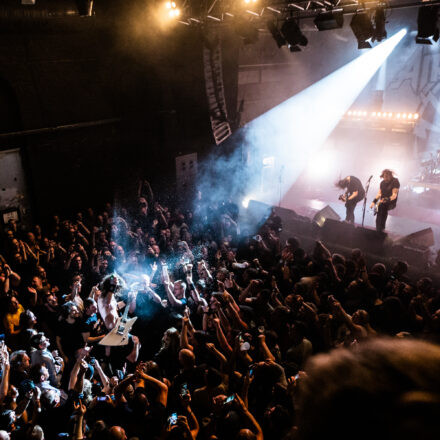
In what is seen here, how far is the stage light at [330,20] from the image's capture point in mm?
7016

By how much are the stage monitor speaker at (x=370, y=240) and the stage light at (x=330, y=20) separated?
4290mm

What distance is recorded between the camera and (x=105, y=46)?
916 cm

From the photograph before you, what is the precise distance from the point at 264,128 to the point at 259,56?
278 centimetres

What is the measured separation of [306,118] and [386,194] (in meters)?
9.23

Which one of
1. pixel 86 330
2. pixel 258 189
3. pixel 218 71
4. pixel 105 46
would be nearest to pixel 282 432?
pixel 86 330

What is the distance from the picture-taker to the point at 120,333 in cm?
439

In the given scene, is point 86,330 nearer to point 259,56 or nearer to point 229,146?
point 229,146

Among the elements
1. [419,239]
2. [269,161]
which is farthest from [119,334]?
[269,161]

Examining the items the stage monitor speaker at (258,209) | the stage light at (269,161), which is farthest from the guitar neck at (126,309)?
the stage light at (269,161)

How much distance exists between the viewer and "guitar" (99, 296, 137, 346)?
429cm

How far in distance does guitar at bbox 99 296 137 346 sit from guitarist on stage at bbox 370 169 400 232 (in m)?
6.72

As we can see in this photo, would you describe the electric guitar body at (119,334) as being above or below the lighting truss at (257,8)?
below

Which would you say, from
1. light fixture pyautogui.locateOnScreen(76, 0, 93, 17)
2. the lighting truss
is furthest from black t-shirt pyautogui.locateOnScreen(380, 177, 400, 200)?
light fixture pyautogui.locateOnScreen(76, 0, 93, 17)

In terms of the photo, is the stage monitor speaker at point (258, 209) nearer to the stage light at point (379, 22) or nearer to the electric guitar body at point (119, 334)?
the stage light at point (379, 22)
